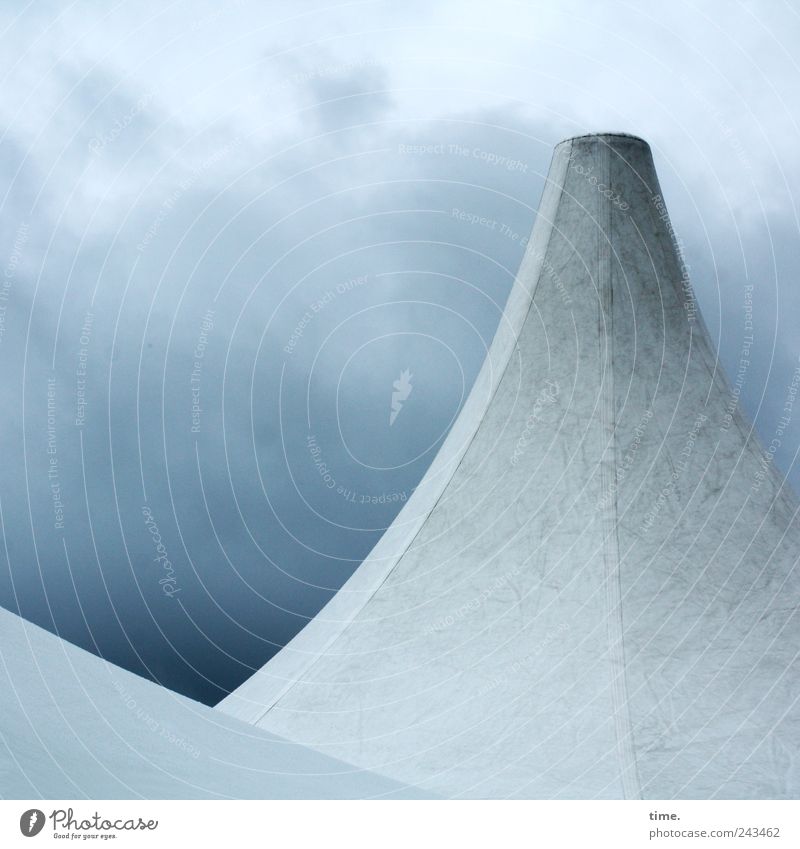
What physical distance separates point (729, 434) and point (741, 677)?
3.06 m

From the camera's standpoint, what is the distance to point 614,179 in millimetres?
12555

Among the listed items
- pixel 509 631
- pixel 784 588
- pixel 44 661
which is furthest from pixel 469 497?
pixel 44 661

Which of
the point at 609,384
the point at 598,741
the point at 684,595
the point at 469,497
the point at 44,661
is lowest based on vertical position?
the point at 598,741

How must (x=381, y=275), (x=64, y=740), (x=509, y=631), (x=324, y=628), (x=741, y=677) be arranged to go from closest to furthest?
(x=64, y=740) → (x=741, y=677) → (x=509, y=631) → (x=381, y=275) → (x=324, y=628)

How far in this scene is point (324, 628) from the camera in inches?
481

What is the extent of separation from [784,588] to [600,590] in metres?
2.04

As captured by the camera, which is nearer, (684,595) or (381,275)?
(684,595)

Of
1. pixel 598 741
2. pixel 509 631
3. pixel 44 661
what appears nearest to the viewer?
pixel 44 661

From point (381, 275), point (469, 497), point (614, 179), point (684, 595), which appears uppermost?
point (614, 179)

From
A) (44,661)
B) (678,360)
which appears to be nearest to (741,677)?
(678,360)

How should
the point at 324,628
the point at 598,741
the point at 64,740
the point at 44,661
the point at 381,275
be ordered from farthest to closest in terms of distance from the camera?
1. the point at 324,628
2. the point at 381,275
3. the point at 598,741
4. the point at 44,661
5. the point at 64,740

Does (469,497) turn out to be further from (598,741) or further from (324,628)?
(598,741)

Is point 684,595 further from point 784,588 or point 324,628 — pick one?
point 324,628

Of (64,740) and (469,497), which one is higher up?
(469,497)
